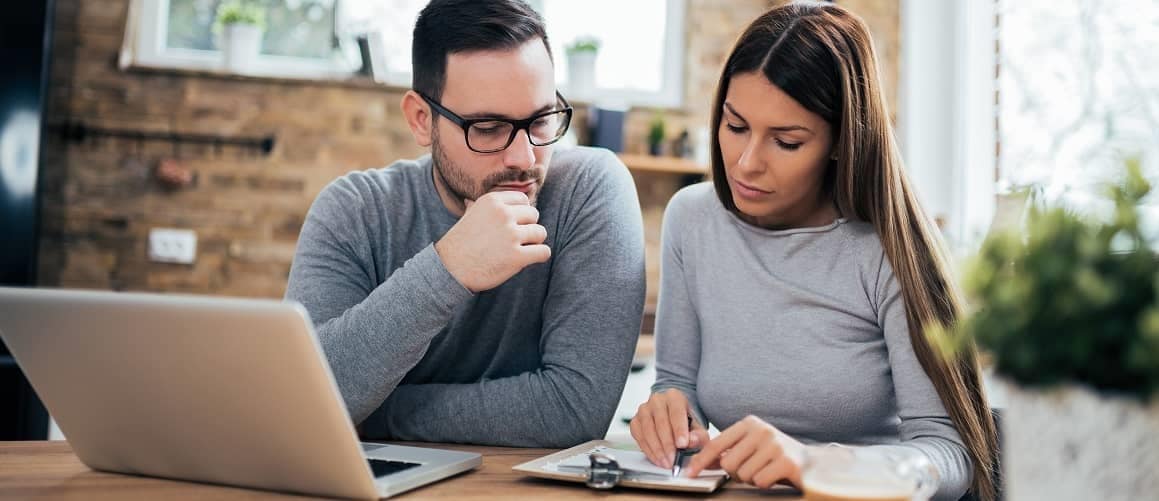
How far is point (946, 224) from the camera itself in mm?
3502

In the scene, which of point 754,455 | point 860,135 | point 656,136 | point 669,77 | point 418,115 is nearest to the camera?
point 754,455

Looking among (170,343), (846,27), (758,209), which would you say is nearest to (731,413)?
(758,209)

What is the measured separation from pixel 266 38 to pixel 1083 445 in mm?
3536

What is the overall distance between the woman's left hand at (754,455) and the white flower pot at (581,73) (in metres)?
2.84

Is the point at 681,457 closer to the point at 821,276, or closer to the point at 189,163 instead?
the point at 821,276

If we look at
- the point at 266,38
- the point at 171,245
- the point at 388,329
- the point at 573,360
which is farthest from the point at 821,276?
the point at 266,38

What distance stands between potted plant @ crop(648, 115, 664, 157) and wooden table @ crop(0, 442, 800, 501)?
8.85 feet

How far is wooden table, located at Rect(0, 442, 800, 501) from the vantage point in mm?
948

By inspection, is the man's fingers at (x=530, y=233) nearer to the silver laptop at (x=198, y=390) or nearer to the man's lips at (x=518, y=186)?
the man's lips at (x=518, y=186)

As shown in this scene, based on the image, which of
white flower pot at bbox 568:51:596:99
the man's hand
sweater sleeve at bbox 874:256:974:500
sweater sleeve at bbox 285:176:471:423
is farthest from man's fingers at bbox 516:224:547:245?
white flower pot at bbox 568:51:596:99

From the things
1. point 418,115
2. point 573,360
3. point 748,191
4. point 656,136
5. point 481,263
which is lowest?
point 573,360

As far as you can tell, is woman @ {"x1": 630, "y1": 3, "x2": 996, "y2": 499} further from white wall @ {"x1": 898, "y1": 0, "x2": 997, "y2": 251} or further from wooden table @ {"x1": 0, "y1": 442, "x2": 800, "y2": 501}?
white wall @ {"x1": 898, "y1": 0, "x2": 997, "y2": 251}

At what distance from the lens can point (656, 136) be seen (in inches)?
146

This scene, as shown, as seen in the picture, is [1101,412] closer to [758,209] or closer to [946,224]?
[758,209]
